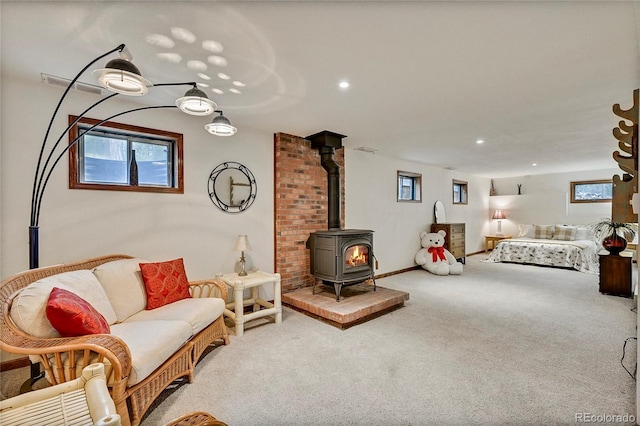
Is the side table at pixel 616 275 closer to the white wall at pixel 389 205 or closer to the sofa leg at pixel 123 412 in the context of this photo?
the white wall at pixel 389 205

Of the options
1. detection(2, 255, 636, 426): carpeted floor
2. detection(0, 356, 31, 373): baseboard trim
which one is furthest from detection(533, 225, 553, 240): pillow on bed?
detection(0, 356, 31, 373): baseboard trim

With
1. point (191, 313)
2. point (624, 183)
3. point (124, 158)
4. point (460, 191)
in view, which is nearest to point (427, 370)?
point (191, 313)

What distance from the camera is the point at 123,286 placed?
2354mm

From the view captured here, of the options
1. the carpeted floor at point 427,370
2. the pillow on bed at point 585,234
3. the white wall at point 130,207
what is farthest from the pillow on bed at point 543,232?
the white wall at point 130,207

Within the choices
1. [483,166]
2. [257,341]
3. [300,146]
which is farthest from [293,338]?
[483,166]

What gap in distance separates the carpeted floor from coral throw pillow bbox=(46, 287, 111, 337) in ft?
2.21

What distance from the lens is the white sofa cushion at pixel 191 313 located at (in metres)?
2.21

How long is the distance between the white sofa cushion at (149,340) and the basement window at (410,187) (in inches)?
195

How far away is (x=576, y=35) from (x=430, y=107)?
132 cm

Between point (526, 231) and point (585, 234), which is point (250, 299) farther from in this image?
point (585, 234)

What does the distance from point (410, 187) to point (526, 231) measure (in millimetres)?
4030

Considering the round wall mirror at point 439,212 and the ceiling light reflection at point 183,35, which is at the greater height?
the ceiling light reflection at point 183,35

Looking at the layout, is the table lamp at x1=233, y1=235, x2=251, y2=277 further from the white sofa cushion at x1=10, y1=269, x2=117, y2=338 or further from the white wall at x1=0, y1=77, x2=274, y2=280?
the white sofa cushion at x1=10, y1=269, x2=117, y2=338

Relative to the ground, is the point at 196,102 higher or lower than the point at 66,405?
higher
